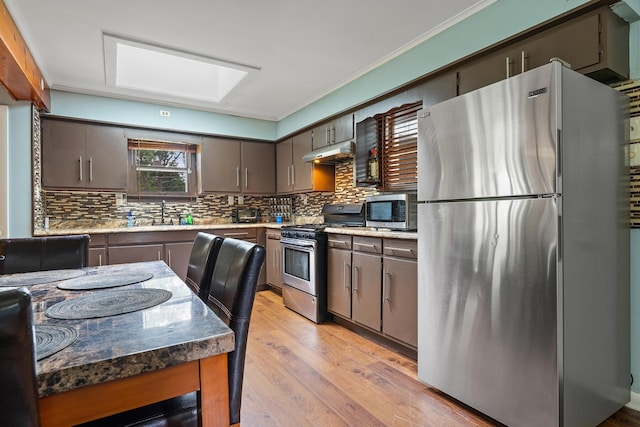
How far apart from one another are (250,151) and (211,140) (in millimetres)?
559

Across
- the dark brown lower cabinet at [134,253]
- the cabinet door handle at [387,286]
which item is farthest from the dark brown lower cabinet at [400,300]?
the dark brown lower cabinet at [134,253]

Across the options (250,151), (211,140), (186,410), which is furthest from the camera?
(250,151)

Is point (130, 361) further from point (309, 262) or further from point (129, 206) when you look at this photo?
point (129, 206)

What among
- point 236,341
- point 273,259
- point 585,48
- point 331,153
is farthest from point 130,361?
point 273,259

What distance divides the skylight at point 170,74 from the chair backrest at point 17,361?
305cm

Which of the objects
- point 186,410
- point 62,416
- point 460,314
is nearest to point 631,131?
point 460,314

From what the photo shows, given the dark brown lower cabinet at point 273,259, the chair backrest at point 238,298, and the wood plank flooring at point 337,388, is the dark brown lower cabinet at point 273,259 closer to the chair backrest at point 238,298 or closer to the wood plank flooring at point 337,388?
the wood plank flooring at point 337,388

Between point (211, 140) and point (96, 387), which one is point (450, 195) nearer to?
point (96, 387)

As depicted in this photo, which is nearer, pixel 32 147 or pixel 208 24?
pixel 208 24

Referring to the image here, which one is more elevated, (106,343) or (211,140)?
(211,140)

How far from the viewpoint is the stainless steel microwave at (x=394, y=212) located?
284 centimetres

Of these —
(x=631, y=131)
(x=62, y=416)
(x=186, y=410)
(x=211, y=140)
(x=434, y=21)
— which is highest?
(x=434, y=21)

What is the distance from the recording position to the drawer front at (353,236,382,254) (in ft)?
9.03

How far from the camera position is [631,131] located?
76.0 inches
